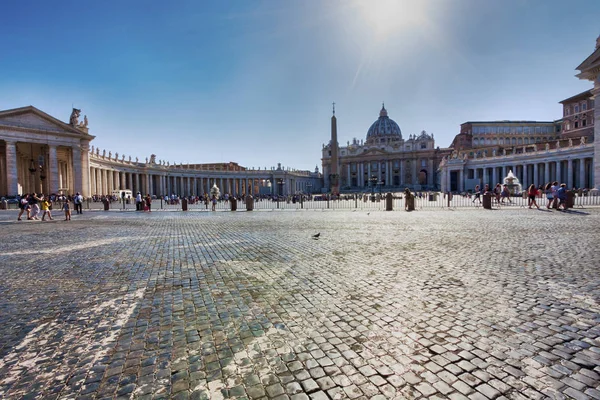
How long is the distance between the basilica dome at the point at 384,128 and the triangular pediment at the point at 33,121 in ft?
327

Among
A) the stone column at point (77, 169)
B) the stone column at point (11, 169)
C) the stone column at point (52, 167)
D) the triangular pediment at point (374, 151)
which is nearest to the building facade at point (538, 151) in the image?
the triangular pediment at point (374, 151)

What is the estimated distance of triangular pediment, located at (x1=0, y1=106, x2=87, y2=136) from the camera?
36.8 m

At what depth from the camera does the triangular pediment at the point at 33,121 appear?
1451 inches

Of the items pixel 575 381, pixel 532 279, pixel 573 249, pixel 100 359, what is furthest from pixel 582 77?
pixel 100 359

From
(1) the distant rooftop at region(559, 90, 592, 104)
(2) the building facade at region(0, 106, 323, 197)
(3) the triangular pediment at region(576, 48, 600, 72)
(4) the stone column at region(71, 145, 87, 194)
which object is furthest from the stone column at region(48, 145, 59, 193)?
(1) the distant rooftop at region(559, 90, 592, 104)

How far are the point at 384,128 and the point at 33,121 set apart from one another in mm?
105691

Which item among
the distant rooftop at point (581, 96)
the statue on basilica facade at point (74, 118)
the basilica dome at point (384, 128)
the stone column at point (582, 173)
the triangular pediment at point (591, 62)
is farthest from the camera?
the basilica dome at point (384, 128)

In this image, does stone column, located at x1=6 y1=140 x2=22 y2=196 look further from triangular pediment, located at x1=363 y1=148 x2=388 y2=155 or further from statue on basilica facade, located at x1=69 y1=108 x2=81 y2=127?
triangular pediment, located at x1=363 y1=148 x2=388 y2=155

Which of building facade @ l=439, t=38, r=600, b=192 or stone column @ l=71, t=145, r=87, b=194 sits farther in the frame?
stone column @ l=71, t=145, r=87, b=194

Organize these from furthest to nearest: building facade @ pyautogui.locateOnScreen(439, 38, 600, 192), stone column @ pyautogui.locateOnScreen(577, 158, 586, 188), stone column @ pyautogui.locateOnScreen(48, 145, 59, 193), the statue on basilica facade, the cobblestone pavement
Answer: the statue on basilica facade → stone column @ pyautogui.locateOnScreen(577, 158, 586, 188) → building facade @ pyautogui.locateOnScreen(439, 38, 600, 192) → stone column @ pyautogui.locateOnScreen(48, 145, 59, 193) → the cobblestone pavement

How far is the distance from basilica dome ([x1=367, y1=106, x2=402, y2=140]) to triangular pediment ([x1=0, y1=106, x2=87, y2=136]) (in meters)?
99.6

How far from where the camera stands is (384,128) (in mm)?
119562

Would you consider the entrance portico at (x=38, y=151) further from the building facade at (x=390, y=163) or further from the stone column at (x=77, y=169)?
the building facade at (x=390, y=163)

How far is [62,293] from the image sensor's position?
4535 millimetres
